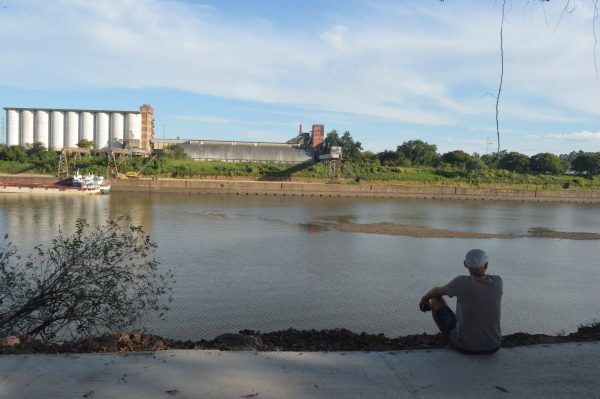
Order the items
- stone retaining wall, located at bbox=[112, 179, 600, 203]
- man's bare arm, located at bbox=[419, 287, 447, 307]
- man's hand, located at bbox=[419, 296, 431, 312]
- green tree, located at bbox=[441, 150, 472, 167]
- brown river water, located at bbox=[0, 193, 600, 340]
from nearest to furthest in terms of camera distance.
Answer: man's bare arm, located at bbox=[419, 287, 447, 307] < man's hand, located at bbox=[419, 296, 431, 312] < brown river water, located at bbox=[0, 193, 600, 340] < stone retaining wall, located at bbox=[112, 179, 600, 203] < green tree, located at bbox=[441, 150, 472, 167]

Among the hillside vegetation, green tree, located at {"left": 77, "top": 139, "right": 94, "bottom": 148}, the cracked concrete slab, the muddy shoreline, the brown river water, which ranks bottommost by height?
the brown river water

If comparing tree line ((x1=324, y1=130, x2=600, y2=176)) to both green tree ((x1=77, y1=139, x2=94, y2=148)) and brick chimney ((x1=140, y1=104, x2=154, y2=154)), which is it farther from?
green tree ((x1=77, y1=139, x2=94, y2=148))

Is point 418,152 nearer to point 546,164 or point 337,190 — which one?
point 546,164

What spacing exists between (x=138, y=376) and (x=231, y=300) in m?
6.68

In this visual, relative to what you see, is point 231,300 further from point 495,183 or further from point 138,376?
point 495,183

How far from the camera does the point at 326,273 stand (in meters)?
14.2

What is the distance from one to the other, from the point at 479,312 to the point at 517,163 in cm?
8254

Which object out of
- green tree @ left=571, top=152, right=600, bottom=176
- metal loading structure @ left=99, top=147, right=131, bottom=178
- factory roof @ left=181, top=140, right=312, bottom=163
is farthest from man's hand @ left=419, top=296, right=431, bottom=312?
green tree @ left=571, top=152, right=600, bottom=176

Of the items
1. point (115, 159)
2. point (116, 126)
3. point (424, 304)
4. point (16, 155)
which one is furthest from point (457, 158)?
point (424, 304)

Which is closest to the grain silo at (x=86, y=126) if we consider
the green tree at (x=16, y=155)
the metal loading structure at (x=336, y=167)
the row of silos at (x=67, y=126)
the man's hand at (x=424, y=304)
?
the row of silos at (x=67, y=126)

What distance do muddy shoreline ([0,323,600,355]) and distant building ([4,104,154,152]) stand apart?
243ft

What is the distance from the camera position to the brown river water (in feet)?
31.3

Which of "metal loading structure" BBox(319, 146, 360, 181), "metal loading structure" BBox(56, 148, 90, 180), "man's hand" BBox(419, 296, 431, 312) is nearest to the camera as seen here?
"man's hand" BBox(419, 296, 431, 312)

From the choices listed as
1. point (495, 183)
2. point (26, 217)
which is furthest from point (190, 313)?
point (495, 183)
